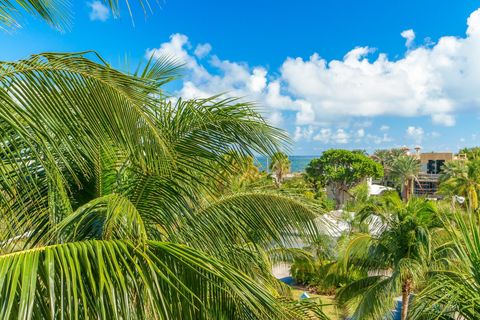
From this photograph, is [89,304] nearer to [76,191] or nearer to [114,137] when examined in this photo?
[114,137]

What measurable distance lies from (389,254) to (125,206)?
8.23m

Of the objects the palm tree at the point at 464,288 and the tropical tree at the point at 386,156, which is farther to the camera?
the tropical tree at the point at 386,156

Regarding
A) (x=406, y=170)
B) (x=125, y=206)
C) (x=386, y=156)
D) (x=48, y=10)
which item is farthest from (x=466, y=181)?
(x=386, y=156)

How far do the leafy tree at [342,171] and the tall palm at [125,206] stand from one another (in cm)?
3405

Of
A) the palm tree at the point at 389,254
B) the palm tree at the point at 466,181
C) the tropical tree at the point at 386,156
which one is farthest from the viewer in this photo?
the tropical tree at the point at 386,156

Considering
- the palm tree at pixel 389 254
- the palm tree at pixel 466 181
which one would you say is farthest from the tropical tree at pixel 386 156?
Result: the palm tree at pixel 389 254

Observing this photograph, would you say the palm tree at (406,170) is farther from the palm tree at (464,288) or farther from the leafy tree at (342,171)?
the palm tree at (464,288)

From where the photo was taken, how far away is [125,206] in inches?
79.7

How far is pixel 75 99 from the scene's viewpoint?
1.74 meters

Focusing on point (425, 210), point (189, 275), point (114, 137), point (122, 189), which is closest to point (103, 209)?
point (114, 137)

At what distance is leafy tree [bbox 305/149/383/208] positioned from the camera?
120 ft

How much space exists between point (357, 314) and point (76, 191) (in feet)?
23.8

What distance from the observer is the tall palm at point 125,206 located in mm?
1234

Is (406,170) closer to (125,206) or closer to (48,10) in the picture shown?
(125,206)
